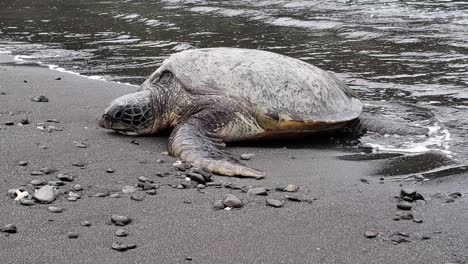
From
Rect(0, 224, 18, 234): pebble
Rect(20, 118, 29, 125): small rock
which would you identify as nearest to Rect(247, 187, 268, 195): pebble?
Rect(0, 224, 18, 234): pebble

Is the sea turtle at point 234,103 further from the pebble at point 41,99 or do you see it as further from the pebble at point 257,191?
the pebble at point 41,99

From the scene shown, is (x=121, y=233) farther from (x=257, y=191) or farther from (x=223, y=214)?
(x=257, y=191)

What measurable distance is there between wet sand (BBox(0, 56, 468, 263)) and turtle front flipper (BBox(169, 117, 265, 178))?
0.33 feet

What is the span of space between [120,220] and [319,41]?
8475 millimetres

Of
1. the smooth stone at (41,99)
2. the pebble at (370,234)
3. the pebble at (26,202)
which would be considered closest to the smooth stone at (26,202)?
the pebble at (26,202)

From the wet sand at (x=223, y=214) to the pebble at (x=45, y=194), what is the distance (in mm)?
54

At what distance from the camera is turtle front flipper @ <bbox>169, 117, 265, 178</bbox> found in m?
4.10

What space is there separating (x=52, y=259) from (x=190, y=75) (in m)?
2.98

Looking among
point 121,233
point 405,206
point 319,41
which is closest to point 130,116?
point 121,233

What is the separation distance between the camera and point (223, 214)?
10.9 feet

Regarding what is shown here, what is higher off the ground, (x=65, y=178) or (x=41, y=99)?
(x=65, y=178)

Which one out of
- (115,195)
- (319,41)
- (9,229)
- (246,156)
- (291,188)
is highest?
(9,229)

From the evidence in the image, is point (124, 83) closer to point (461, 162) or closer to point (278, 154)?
point (278, 154)

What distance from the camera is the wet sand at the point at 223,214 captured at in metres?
2.79
